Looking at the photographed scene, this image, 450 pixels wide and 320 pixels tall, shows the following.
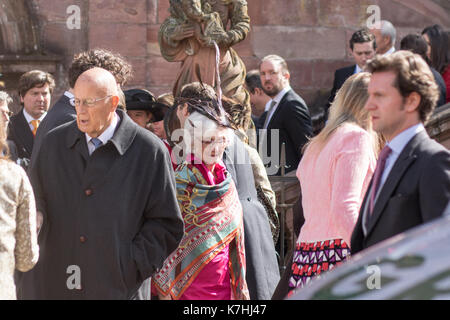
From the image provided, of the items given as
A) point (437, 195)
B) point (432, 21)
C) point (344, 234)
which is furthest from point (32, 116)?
point (432, 21)

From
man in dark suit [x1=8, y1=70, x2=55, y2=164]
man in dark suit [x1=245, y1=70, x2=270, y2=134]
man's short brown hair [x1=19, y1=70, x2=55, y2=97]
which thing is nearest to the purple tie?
man in dark suit [x1=8, y1=70, x2=55, y2=164]

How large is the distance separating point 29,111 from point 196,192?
268 centimetres

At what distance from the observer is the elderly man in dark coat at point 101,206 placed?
4.73m

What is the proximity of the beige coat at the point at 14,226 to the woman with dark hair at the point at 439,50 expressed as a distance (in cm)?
571

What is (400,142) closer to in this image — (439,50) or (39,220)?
(39,220)

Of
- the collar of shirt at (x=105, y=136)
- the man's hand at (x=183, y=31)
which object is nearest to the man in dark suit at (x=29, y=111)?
the man's hand at (x=183, y=31)

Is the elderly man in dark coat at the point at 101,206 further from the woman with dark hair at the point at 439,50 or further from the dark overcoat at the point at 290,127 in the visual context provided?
the woman with dark hair at the point at 439,50

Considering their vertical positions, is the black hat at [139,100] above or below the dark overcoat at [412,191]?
below

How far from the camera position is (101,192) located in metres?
4.78

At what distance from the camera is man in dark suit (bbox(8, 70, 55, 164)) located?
24.7 ft

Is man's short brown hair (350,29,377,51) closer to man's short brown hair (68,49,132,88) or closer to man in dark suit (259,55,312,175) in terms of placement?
man in dark suit (259,55,312,175)

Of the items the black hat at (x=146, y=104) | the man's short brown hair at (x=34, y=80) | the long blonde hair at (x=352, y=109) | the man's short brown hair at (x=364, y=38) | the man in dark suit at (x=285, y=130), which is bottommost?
the man in dark suit at (x=285, y=130)

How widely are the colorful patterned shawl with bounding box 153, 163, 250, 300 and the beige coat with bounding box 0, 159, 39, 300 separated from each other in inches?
52.7

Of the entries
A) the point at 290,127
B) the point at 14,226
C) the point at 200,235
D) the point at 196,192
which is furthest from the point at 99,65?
the point at 290,127
